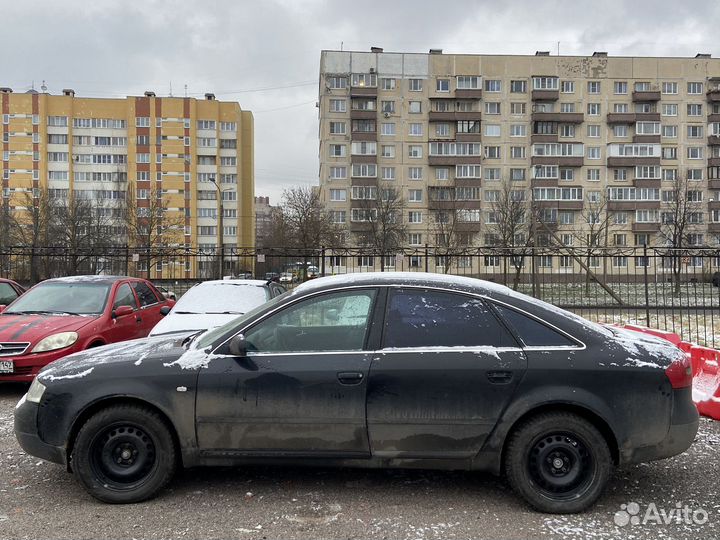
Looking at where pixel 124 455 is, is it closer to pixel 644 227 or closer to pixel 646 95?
pixel 644 227

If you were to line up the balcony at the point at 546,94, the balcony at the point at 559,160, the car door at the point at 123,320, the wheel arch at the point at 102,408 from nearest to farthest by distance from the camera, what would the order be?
the wheel arch at the point at 102,408
the car door at the point at 123,320
the balcony at the point at 546,94
the balcony at the point at 559,160

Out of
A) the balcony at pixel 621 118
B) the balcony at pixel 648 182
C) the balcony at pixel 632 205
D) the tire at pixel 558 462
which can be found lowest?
the tire at pixel 558 462

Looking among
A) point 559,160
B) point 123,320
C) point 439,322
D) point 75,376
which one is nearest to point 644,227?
point 559,160

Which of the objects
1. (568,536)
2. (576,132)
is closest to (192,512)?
(568,536)

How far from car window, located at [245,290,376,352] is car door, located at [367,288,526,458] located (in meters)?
0.27

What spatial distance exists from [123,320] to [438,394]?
5.96 m

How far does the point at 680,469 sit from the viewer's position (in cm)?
441

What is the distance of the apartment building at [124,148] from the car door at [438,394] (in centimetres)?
6628

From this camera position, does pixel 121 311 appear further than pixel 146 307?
No

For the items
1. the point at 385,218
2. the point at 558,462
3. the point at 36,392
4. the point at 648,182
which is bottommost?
the point at 558,462

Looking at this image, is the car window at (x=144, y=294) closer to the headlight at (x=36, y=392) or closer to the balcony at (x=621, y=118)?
the headlight at (x=36, y=392)

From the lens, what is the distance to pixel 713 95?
194ft

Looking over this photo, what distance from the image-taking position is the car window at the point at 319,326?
12.4 feet

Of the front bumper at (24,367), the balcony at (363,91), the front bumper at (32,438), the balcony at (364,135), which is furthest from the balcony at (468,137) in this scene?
the front bumper at (32,438)
